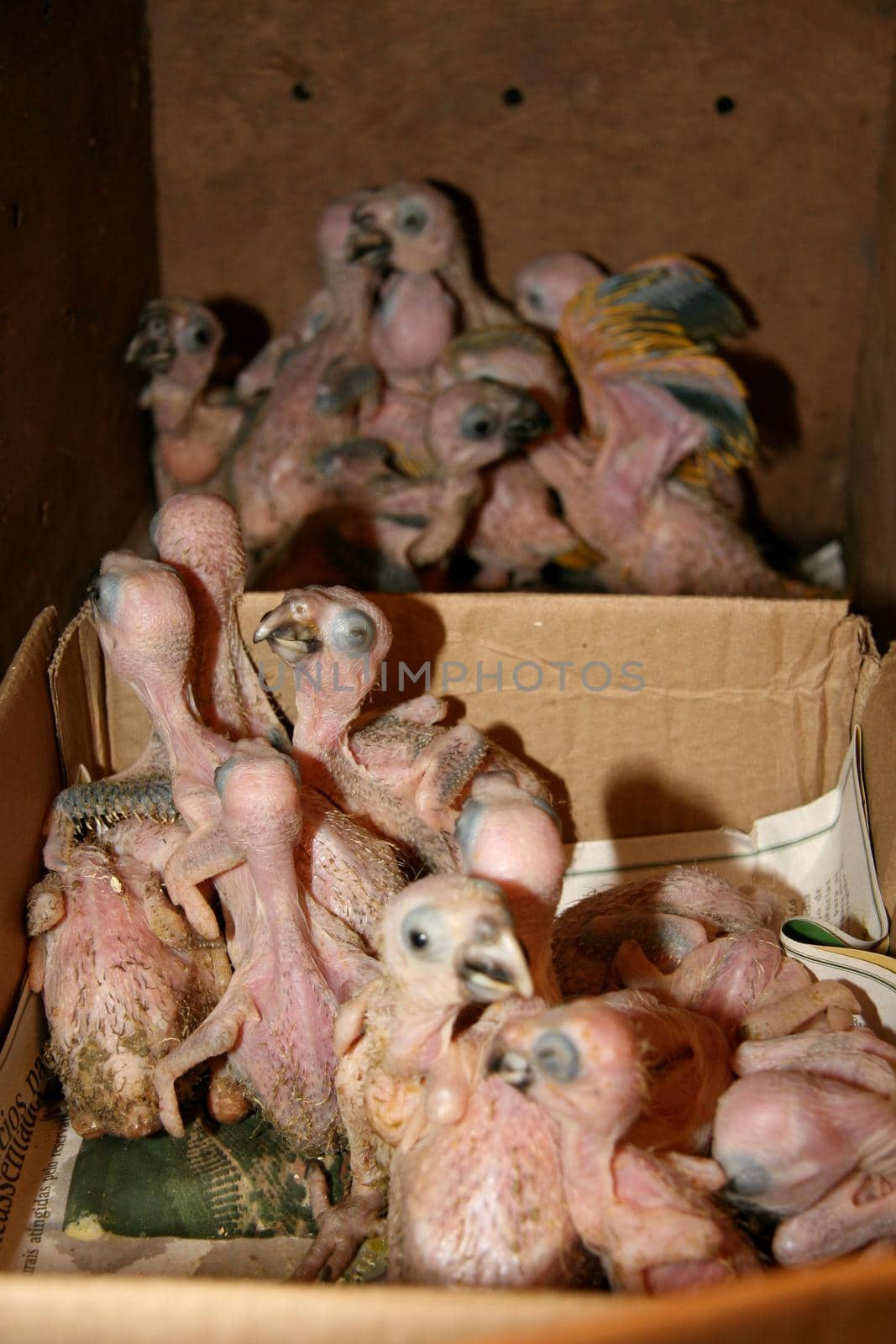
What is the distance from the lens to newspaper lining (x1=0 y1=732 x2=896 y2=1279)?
3.62 ft

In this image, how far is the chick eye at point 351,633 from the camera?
118 centimetres

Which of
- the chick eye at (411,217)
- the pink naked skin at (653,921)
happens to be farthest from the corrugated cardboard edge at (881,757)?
the chick eye at (411,217)

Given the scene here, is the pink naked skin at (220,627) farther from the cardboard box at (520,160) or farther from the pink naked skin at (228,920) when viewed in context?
the cardboard box at (520,160)

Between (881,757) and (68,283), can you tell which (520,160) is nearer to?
(68,283)

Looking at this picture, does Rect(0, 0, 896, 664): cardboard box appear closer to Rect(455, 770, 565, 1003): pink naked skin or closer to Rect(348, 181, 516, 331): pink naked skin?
Rect(348, 181, 516, 331): pink naked skin

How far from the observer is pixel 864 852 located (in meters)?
1.34

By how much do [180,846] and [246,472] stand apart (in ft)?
3.31

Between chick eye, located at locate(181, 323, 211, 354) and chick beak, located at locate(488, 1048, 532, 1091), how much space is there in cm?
153

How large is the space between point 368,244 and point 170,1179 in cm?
144

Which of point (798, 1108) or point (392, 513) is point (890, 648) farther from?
point (392, 513)

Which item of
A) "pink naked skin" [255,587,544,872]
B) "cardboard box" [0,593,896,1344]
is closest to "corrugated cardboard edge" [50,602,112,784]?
"cardboard box" [0,593,896,1344]

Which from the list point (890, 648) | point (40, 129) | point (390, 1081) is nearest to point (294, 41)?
point (40, 129)

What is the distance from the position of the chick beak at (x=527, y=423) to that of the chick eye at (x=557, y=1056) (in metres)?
1.10

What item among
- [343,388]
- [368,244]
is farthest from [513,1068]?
[368,244]
